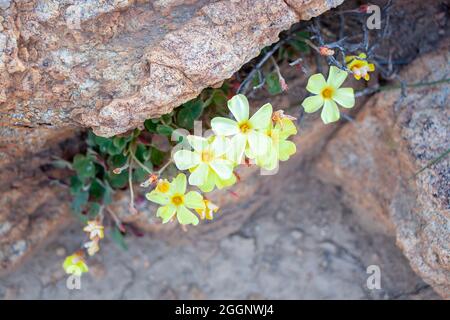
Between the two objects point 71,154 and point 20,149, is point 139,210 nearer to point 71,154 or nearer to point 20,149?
point 71,154

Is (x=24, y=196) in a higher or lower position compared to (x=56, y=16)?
lower

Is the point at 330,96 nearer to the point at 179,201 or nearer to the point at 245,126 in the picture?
the point at 245,126

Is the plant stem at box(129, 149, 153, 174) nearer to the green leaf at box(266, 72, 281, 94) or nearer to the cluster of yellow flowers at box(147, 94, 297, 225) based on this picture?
the cluster of yellow flowers at box(147, 94, 297, 225)

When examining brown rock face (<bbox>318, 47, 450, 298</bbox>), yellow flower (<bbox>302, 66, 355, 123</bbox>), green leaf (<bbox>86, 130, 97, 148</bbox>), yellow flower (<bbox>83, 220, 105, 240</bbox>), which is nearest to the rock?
green leaf (<bbox>86, 130, 97, 148</bbox>)

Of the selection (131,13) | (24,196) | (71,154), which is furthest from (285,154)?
(24,196)

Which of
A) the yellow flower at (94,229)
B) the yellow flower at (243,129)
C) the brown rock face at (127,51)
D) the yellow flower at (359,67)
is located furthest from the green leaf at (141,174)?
the yellow flower at (359,67)

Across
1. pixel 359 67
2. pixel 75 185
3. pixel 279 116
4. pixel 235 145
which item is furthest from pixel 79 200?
pixel 359 67

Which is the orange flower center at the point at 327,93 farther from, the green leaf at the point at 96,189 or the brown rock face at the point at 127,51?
the green leaf at the point at 96,189
